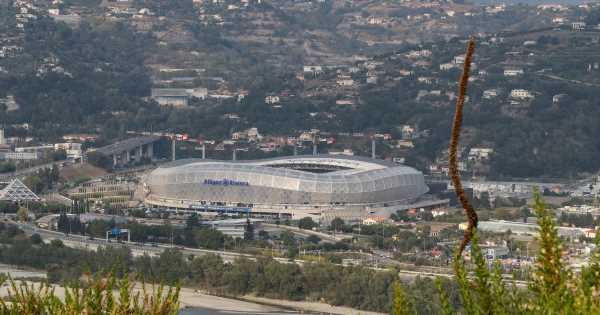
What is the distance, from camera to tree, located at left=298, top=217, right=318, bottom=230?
181ft

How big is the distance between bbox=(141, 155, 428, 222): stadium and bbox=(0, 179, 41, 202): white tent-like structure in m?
4.22

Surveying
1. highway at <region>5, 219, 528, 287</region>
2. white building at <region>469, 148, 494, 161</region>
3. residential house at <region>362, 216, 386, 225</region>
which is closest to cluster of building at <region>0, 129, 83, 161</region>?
white building at <region>469, 148, 494, 161</region>

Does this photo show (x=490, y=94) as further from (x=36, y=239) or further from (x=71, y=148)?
(x=36, y=239)

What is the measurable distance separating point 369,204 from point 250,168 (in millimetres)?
4554

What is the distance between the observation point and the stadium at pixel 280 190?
195 ft

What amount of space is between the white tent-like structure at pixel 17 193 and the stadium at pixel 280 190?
4.22 meters

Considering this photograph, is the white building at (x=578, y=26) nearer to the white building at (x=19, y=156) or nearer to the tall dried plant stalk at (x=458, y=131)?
the white building at (x=19, y=156)

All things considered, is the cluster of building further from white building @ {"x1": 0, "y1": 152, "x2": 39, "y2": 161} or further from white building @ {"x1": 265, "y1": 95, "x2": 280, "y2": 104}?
white building @ {"x1": 265, "y1": 95, "x2": 280, "y2": 104}

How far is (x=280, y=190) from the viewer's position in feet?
196

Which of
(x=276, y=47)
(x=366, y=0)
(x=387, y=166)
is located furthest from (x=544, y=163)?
(x=366, y=0)

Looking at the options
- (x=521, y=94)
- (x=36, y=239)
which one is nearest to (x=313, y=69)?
(x=521, y=94)

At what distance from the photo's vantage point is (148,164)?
76312 millimetres

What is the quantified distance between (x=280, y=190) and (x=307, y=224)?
4.59 metres

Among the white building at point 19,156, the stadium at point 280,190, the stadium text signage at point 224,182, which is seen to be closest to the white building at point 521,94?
the stadium at point 280,190
